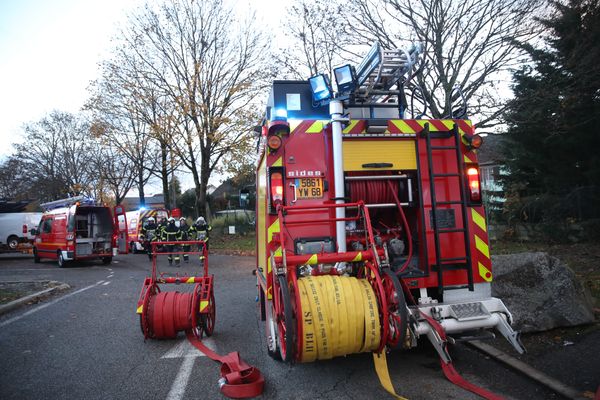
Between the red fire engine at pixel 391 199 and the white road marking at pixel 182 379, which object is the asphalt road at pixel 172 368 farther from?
the red fire engine at pixel 391 199

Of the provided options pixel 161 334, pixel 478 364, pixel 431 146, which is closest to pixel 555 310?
pixel 478 364

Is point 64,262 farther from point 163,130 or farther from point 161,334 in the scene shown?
point 161,334

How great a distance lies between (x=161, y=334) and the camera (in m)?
5.41

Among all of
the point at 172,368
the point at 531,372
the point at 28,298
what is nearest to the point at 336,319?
the point at 531,372

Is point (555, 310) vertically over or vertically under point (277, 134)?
under

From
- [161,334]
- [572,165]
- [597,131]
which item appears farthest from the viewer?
[572,165]

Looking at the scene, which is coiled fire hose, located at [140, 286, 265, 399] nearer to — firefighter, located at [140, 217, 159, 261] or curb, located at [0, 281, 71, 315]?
curb, located at [0, 281, 71, 315]

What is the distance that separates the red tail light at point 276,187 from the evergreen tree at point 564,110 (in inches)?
340

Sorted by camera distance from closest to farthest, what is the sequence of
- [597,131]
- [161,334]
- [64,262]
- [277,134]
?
[277,134]
[161,334]
[597,131]
[64,262]

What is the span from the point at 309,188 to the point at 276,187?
344 millimetres

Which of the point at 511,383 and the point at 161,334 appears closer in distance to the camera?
the point at 511,383

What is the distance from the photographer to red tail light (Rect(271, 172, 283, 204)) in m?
4.20

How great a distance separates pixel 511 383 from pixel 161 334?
3.98 metres

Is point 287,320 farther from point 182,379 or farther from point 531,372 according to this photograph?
point 531,372
